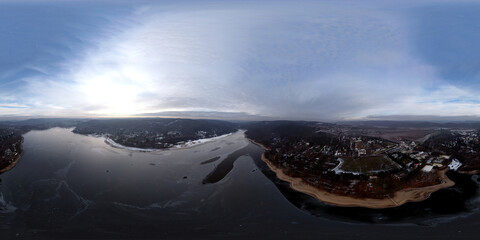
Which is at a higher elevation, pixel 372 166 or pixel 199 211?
pixel 372 166

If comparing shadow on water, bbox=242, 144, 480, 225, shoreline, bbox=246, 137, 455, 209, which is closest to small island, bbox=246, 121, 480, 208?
shoreline, bbox=246, 137, 455, 209

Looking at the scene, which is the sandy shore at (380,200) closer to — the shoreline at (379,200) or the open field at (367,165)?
the shoreline at (379,200)

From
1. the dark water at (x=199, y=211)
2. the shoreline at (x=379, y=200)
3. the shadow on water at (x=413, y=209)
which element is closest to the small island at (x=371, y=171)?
the shoreline at (x=379, y=200)

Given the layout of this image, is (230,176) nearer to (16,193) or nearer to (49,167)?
(16,193)

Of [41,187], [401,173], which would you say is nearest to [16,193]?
[41,187]

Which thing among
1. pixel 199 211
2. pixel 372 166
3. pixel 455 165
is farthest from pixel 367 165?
pixel 199 211

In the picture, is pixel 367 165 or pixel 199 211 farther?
pixel 367 165

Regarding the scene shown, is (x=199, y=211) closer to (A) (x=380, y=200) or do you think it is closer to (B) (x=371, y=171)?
(A) (x=380, y=200)
